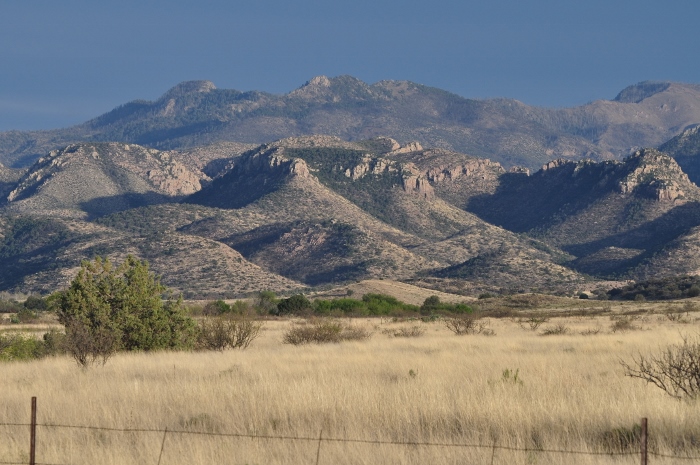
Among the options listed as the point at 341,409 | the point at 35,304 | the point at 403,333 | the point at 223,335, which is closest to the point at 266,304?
the point at 35,304

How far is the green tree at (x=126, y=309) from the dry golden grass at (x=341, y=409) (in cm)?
455

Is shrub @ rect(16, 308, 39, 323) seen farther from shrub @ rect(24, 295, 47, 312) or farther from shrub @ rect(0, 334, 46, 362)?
shrub @ rect(0, 334, 46, 362)

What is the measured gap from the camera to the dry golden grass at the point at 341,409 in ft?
42.2

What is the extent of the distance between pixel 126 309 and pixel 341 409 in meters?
15.5

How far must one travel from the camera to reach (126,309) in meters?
29.7

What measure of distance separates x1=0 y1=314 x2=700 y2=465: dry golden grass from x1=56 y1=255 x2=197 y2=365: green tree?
4547mm

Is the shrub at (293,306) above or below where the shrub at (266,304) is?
above

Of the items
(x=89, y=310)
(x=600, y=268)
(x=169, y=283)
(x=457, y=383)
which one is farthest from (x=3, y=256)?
(x=457, y=383)

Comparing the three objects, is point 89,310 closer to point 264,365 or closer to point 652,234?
point 264,365

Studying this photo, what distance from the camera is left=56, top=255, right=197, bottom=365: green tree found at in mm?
29188

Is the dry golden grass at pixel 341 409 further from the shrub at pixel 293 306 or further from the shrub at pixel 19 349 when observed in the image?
the shrub at pixel 293 306

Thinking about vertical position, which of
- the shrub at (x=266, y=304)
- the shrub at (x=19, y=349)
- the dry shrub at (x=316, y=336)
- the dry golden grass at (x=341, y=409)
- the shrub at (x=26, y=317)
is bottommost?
the shrub at (x=266, y=304)

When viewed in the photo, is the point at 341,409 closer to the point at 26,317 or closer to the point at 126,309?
the point at 126,309

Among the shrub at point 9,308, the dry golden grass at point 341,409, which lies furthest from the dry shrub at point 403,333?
the shrub at point 9,308
